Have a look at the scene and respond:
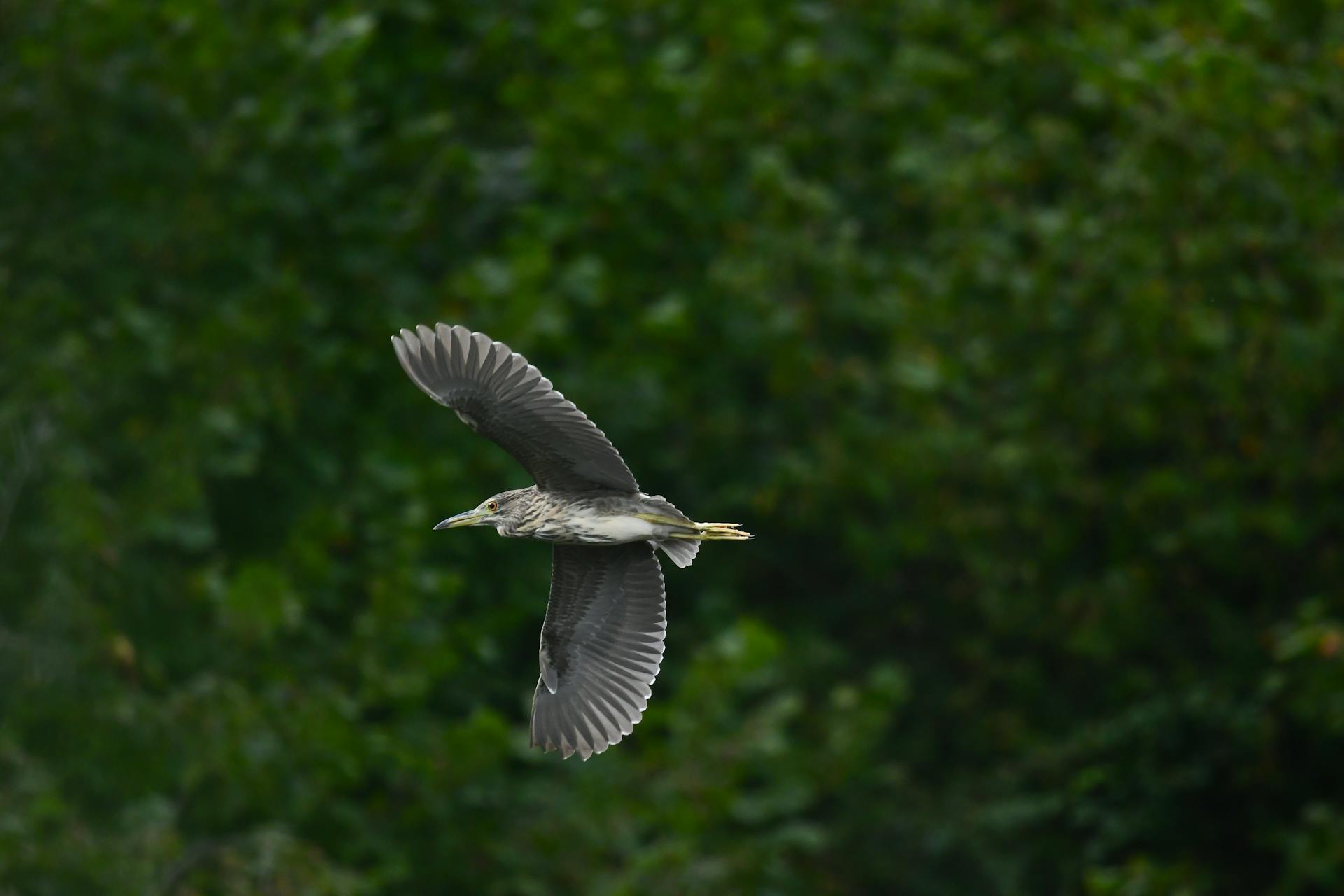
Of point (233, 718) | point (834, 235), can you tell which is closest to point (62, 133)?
point (233, 718)

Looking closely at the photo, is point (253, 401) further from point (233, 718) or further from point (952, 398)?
point (952, 398)

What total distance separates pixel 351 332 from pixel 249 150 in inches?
48.1

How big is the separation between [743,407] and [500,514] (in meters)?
5.70

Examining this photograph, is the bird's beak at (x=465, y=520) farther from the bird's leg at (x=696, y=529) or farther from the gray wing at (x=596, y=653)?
the bird's leg at (x=696, y=529)

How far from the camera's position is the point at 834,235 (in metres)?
12.2

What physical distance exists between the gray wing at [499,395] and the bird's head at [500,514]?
356 mm

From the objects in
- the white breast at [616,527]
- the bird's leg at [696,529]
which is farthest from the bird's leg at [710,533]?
the white breast at [616,527]

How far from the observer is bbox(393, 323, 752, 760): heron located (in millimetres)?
6246

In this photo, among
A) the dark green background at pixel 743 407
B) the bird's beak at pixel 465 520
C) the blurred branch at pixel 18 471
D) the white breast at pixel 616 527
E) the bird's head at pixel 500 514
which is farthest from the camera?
the dark green background at pixel 743 407

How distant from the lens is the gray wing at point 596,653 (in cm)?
722

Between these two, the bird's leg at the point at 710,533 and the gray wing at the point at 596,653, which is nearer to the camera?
the bird's leg at the point at 710,533

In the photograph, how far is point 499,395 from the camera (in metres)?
6.26

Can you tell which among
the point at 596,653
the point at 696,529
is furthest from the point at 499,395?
the point at 596,653

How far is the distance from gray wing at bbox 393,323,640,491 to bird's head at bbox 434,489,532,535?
1.17 ft
